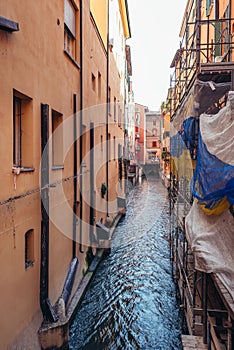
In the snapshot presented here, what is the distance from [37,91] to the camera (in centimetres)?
596

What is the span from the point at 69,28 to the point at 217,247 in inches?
269

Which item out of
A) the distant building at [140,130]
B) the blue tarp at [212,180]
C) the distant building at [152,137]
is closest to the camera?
the blue tarp at [212,180]

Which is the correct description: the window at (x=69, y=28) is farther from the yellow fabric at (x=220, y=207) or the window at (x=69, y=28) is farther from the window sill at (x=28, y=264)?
the yellow fabric at (x=220, y=207)

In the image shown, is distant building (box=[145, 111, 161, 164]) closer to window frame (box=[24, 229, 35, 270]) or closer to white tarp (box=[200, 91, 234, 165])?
window frame (box=[24, 229, 35, 270])

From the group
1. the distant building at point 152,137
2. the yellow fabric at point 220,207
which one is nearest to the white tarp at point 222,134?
the yellow fabric at point 220,207

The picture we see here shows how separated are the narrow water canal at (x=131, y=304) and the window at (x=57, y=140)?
3925 millimetres

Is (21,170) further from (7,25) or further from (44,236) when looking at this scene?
(7,25)

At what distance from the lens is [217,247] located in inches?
179

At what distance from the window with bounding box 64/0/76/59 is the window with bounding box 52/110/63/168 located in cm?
183

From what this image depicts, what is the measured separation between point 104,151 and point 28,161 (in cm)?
982

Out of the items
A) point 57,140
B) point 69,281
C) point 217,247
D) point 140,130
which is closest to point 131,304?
point 69,281

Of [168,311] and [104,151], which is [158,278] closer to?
[168,311]

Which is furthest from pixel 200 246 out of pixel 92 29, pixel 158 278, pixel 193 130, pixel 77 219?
pixel 92 29

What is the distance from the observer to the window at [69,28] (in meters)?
8.34
